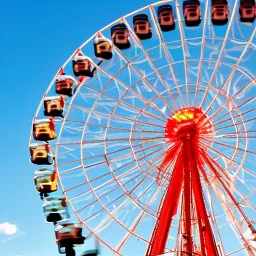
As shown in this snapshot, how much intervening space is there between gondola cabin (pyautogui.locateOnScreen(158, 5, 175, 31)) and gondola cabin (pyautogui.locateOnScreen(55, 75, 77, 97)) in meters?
3.81

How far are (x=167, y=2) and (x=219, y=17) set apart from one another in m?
1.94

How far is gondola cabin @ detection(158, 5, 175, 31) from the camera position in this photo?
19078 mm

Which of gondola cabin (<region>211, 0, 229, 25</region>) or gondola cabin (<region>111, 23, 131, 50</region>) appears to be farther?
gondola cabin (<region>111, 23, 131, 50</region>)

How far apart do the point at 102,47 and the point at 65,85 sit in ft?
6.33

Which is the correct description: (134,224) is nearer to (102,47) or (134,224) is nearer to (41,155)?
(41,155)

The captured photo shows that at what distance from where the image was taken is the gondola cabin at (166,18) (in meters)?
19.1

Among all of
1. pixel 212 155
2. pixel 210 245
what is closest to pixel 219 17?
pixel 212 155

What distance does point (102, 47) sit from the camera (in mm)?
19406

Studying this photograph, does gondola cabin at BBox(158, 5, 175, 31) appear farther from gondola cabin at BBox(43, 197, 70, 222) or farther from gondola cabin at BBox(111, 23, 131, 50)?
gondola cabin at BBox(43, 197, 70, 222)

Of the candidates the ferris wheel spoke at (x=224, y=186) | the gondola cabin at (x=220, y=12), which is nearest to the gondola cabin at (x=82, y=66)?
the gondola cabin at (x=220, y=12)

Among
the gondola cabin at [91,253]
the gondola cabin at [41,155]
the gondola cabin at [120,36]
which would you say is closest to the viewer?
the gondola cabin at [91,253]

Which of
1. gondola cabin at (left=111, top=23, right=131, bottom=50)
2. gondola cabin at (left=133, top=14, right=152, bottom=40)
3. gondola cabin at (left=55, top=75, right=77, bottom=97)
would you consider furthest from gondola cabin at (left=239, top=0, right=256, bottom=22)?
gondola cabin at (left=55, top=75, right=77, bottom=97)

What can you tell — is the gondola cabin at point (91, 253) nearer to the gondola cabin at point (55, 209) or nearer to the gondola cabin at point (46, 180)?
the gondola cabin at point (55, 209)

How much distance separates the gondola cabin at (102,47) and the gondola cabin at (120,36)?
267mm
